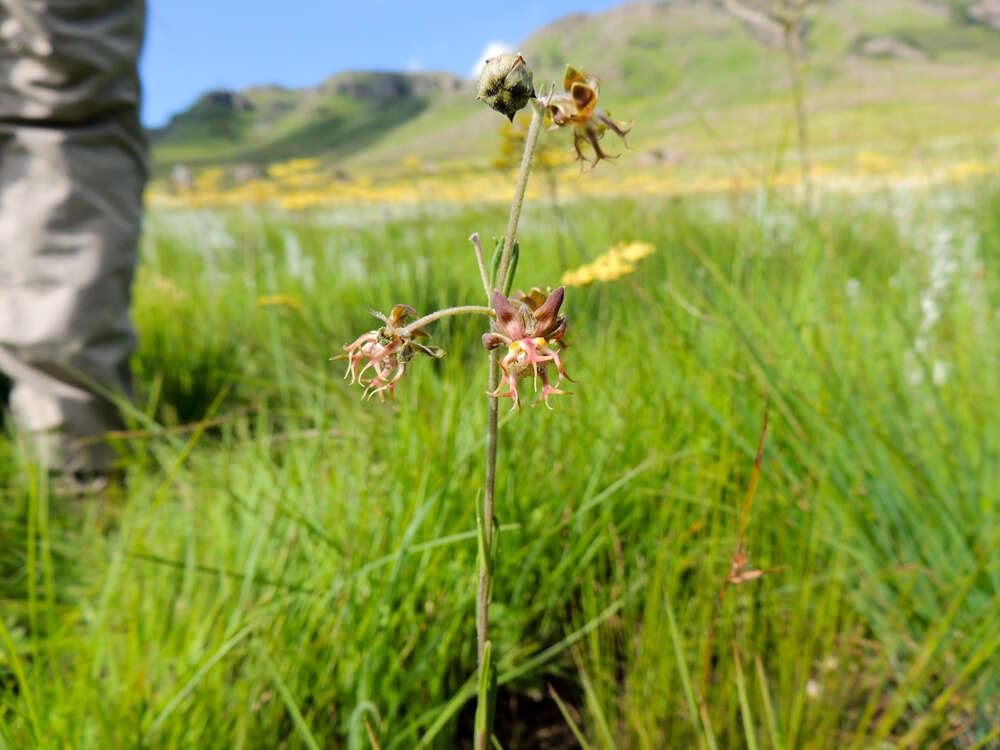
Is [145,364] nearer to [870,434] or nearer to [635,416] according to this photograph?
[635,416]

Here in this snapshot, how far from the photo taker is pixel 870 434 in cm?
129

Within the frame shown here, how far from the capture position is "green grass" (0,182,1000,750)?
3.18 feet

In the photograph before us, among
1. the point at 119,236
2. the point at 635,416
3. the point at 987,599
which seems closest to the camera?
the point at 987,599

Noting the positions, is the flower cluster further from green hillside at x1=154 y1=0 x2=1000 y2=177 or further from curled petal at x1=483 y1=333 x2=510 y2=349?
green hillside at x1=154 y1=0 x2=1000 y2=177

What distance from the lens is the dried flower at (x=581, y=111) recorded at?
1.61 ft

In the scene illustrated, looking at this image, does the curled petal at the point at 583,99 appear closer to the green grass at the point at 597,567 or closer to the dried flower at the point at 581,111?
the dried flower at the point at 581,111

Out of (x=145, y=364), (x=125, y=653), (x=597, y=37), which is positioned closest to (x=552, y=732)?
(x=125, y=653)

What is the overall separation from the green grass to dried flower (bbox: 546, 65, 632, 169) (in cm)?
31

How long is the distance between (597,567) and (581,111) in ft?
3.36

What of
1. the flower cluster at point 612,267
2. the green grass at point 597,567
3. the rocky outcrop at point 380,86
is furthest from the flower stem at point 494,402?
the rocky outcrop at point 380,86

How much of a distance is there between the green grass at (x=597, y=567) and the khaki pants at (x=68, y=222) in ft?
0.86

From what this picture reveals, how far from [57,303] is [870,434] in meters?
2.20

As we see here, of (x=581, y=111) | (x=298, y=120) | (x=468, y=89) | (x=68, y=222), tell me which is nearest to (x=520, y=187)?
(x=581, y=111)

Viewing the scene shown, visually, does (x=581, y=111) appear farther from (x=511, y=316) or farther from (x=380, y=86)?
(x=380, y=86)
